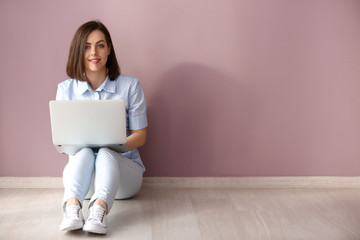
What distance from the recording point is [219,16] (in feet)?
9.53

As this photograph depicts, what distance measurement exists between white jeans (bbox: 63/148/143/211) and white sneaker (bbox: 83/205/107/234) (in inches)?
2.7

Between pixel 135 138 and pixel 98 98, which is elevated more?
pixel 98 98

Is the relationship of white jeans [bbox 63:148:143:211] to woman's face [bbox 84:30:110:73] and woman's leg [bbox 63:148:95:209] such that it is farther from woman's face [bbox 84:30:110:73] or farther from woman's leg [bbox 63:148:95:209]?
woman's face [bbox 84:30:110:73]

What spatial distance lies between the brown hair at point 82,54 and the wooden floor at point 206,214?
0.73 meters

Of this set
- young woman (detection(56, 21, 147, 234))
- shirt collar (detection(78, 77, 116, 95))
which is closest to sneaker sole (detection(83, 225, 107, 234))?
young woman (detection(56, 21, 147, 234))

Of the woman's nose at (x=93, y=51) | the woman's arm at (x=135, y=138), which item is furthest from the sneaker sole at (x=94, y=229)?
the woman's nose at (x=93, y=51)

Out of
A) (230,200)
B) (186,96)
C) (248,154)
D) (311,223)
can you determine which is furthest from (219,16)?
(311,223)

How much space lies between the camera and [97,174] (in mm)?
2393

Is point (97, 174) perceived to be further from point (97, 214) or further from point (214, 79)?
point (214, 79)

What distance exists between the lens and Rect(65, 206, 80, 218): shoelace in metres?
2.20

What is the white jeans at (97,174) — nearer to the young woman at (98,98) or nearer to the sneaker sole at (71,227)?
the young woman at (98,98)

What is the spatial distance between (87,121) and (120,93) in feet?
1.58

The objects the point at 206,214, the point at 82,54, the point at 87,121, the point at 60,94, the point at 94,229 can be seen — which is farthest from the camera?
the point at 60,94

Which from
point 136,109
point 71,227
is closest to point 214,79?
point 136,109
